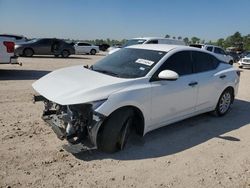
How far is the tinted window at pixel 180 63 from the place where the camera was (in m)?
5.57

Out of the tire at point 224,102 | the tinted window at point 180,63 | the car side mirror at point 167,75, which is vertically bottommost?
the tire at point 224,102

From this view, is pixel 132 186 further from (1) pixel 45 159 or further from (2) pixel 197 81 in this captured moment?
(2) pixel 197 81

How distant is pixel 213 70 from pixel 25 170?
175 inches

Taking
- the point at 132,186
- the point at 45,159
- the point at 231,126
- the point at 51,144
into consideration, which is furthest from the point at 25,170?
the point at 231,126

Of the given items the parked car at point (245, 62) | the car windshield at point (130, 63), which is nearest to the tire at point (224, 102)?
the car windshield at point (130, 63)

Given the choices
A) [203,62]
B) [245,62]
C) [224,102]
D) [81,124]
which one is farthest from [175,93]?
[245,62]

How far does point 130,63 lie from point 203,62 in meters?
1.84

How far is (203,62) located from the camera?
259 inches

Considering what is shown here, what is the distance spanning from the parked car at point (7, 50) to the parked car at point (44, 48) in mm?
11040

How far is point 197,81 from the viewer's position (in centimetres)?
611

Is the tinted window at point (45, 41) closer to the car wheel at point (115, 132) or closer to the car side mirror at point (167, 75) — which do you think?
the car side mirror at point (167, 75)

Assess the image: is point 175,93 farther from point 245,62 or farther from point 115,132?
point 245,62

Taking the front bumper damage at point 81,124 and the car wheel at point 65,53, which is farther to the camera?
the car wheel at point 65,53

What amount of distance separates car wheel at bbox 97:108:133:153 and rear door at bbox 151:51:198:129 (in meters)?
0.66
